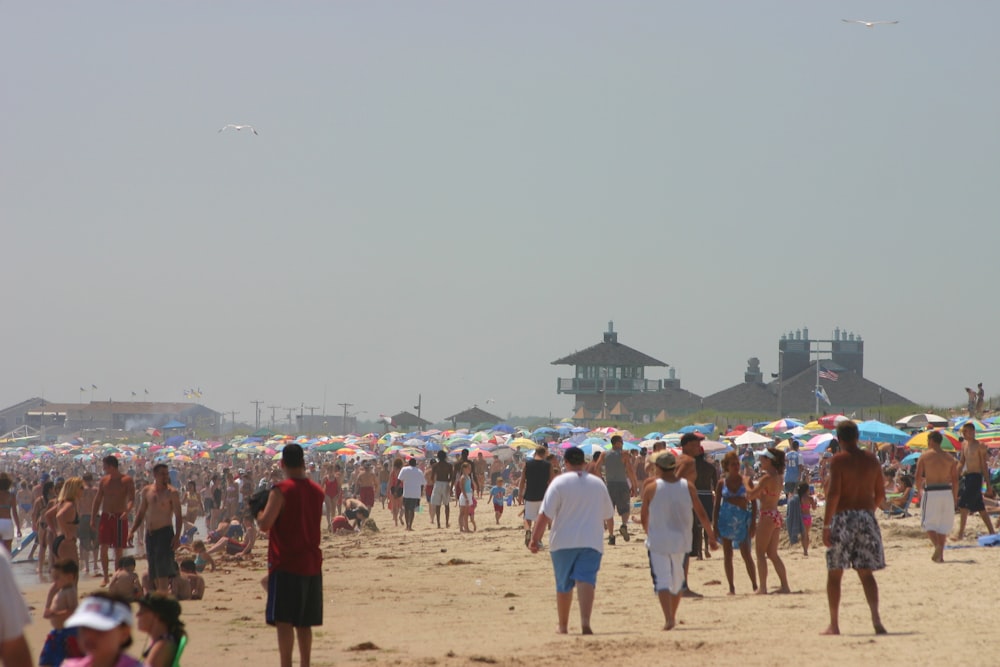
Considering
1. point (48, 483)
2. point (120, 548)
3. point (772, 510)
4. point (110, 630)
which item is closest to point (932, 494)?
point (772, 510)

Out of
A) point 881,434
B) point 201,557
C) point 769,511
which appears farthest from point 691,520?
point 881,434

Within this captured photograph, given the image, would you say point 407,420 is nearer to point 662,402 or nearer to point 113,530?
point 662,402

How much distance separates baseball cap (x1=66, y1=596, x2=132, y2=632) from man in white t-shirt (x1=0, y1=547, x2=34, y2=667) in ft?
0.76

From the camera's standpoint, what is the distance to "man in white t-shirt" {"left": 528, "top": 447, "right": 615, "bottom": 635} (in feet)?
25.9

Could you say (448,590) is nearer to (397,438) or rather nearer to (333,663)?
(333,663)

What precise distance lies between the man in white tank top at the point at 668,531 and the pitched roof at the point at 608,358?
216ft

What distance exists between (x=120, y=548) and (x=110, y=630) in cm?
920

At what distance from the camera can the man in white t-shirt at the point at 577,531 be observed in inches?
311

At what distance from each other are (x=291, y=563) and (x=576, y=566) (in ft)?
6.91

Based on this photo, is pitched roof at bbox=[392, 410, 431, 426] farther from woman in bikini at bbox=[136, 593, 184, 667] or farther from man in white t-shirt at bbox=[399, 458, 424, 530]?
woman in bikini at bbox=[136, 593, 184, 667]

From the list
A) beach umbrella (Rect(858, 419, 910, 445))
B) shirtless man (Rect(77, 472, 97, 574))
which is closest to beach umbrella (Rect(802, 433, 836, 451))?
beach umbrella (Rect(858, 419, 910, 445))

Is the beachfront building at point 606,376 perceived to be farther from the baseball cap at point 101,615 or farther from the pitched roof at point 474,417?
the baseball cap at point 101,615

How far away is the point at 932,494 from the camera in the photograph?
37.2 feet

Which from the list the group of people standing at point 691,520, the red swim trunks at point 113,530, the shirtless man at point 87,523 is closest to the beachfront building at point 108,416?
the shirtless man at point 87,523
